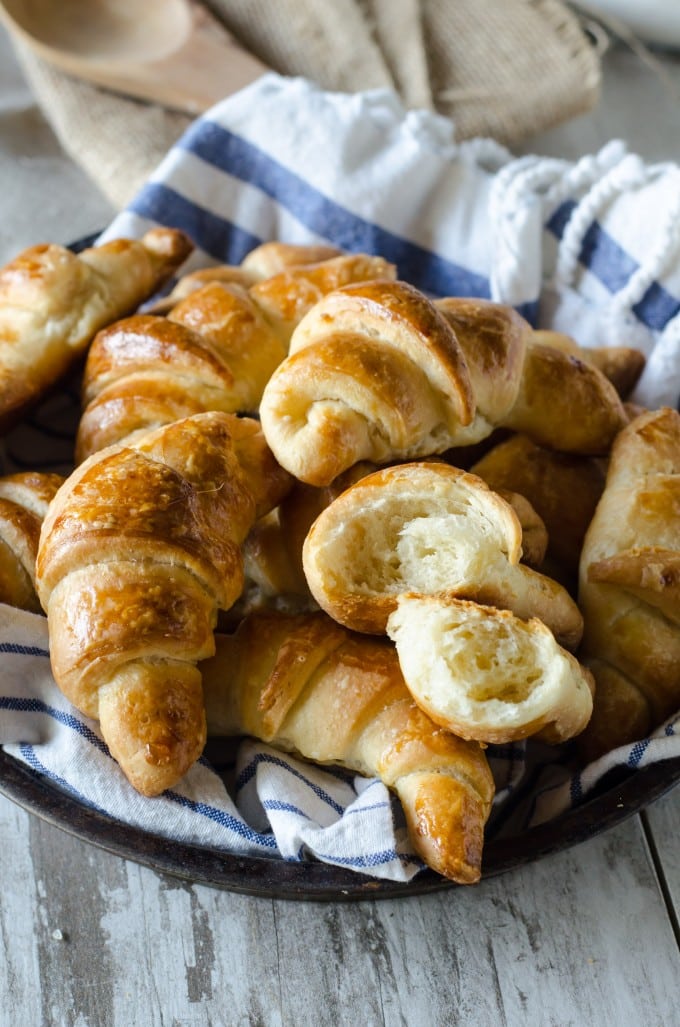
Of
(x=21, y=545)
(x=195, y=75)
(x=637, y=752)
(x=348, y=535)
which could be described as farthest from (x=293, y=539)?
(x=195, y=75)

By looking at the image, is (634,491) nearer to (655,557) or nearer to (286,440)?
(655,557)

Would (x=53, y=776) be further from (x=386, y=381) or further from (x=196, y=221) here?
(x=196, y=221)

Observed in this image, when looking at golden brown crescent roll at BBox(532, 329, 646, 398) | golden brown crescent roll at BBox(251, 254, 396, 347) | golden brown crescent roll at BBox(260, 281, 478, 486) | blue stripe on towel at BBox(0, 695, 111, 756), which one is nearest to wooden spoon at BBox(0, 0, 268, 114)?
golden brown crescent roll at BBox(251, 254, 396, 347)

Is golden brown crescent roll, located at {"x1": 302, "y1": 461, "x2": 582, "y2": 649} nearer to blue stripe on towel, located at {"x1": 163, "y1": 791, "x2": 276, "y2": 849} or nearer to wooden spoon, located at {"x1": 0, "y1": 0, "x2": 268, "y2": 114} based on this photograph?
blue stripe on towel, located at {"x1": 163, "y1": 791, "x2": 276, "y2": 849}

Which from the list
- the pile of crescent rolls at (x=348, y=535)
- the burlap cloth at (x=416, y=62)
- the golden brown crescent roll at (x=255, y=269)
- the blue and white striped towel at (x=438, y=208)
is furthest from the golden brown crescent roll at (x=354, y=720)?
the burlap cloth at (x=416, y=62)

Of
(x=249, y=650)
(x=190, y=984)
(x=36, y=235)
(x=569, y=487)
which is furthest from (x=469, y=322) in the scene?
(x=36, y=235)

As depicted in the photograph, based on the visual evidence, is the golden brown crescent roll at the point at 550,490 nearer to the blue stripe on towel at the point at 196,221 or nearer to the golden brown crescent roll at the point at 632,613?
the golden brown crescent roll at the point at 632,613

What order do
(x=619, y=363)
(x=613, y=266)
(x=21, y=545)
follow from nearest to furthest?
(x=21, y=545), (x=619, y=363), (x=613, y=266)
